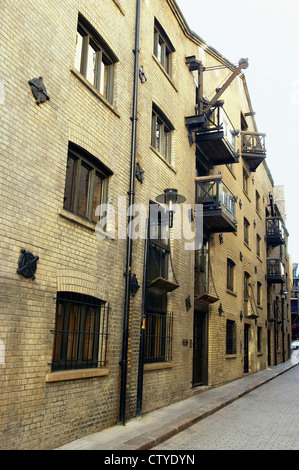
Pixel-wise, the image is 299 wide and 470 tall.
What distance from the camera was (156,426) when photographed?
Answer: 8.38 metres

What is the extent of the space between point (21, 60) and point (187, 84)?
861cm

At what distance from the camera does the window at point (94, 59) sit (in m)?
8.39

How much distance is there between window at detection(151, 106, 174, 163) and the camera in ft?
38.4

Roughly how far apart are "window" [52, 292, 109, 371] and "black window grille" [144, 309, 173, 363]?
2299 millimetres

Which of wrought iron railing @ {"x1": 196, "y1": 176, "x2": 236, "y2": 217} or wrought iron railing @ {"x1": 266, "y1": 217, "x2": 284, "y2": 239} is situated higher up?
wrought iron railing @ {"x1": 266, "y1": 217, "x2": 284, "y2": 239}

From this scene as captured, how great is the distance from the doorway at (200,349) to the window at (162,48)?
7.67 m

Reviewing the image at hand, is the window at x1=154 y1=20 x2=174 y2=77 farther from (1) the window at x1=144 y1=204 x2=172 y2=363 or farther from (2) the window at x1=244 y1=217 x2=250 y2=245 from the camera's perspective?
(2) the window at x1=244 y1=217 x2=250 y2=245

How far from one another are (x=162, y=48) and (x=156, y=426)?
32.9 ft

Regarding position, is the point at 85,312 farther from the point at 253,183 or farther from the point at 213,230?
the point at 253,183

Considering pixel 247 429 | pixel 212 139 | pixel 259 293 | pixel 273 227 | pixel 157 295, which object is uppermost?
pixel 273 227

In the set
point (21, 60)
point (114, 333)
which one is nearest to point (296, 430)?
point (114, 333)

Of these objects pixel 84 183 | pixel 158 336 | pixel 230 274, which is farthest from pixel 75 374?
pixel 230 274

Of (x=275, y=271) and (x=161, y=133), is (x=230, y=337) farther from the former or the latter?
(x=275, y=271)

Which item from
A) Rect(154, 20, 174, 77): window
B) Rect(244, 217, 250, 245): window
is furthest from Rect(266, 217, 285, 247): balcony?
Rect(154, 20, 174, 77): window
